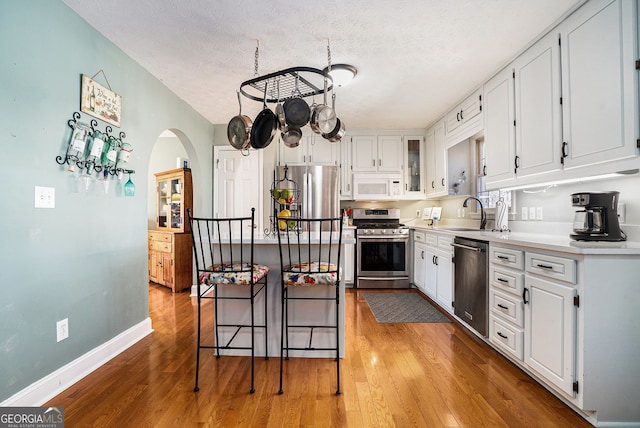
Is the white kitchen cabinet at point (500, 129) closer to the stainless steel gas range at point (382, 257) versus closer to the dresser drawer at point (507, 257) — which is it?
the dresser drawer at point (507, 257)

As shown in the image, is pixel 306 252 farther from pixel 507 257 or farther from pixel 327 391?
pixel 507 257

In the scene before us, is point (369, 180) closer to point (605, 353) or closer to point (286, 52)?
point (286, 52)

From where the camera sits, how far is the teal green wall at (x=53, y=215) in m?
1.61

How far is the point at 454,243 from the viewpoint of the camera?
10.0ft

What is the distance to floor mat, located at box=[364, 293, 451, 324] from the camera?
3176 millimetres

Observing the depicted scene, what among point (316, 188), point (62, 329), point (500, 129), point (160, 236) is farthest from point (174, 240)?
point (500, 129)

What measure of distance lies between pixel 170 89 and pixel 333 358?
10.2 feet

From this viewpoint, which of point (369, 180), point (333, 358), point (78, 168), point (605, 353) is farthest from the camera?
point (369, 180)

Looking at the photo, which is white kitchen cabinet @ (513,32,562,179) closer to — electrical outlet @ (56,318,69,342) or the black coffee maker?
the black coffee maker

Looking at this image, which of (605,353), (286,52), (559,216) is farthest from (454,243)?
(286,52)

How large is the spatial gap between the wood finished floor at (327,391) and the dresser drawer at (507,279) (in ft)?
1.87

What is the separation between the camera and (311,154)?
15.2 ft

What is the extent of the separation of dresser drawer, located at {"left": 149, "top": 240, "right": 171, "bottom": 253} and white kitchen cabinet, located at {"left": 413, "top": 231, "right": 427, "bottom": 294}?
358 cm

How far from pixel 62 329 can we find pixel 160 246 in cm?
271
